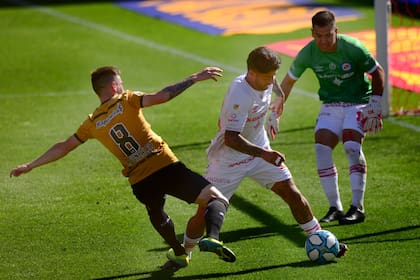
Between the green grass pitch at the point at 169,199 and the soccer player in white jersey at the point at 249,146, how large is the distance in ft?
1.63

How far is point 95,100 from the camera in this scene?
1717 cm

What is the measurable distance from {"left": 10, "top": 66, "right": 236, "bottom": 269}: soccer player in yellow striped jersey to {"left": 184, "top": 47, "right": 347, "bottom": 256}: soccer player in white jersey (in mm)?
322

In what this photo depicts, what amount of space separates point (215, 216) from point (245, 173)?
A: 787mm

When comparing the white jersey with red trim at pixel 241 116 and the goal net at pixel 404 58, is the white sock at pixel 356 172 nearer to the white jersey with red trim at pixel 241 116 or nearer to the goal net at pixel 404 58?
the white jersey with red trim at pixel 241 116

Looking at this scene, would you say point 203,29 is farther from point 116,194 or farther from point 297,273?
point 297,273

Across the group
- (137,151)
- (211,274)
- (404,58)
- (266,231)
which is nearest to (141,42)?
(404,58)

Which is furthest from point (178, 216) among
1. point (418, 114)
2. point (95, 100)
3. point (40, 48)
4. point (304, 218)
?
point (40, 48)

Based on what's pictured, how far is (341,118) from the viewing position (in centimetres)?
1041

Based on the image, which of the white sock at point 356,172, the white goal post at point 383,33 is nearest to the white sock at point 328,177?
the white sock at point 356,172

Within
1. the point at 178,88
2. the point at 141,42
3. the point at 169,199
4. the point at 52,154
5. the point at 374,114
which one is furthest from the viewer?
the point at 141,42

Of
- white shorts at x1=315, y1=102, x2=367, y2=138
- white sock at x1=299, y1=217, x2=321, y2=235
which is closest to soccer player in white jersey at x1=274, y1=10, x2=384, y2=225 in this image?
white shorts at x1=315, y1=102, x2=367, y2=138

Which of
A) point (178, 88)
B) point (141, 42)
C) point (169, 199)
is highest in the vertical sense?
point (178, 88)

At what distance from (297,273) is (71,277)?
1947 mm

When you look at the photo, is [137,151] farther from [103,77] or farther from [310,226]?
[310,226]
